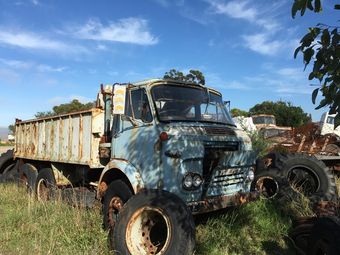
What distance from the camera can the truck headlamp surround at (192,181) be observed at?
6309 mm

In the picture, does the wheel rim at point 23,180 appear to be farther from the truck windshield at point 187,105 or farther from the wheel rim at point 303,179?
the wheel rim at point 303,179

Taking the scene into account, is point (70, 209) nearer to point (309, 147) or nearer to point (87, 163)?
point (87, 163)

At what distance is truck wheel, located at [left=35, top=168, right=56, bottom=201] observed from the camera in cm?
1022

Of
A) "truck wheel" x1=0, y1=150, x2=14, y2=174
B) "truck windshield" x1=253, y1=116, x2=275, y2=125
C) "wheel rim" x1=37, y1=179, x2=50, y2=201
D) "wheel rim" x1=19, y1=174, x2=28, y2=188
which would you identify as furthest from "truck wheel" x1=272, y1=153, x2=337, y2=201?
"truck windshield" x1=253, y1=116, x2=275, y2=125

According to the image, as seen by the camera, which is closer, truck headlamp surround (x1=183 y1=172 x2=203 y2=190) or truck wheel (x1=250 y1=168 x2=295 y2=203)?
truck headlamp surround (x1=183 y1=172 x2=203 y2=190)

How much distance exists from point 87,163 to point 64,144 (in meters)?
1.48

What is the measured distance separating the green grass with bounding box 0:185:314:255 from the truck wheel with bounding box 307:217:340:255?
1081 mm

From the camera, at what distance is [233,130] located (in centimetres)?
730

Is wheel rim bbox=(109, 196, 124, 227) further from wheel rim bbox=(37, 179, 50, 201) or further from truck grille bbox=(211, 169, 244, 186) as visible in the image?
wheel rim bbox=(37, 179, 50, 201)

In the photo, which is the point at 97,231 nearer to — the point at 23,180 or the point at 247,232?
the point at 247,232

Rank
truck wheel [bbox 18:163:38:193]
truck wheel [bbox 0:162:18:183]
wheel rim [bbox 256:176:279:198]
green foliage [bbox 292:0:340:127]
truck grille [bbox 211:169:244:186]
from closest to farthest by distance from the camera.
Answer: green foliage [bbox 292:0:340:127] < truck grille [bbox 211:169:244:186] < wheel rim [bbox 256:176:279:198] < truck wheel [bbox 18:163:38:193] < truck wheel [bbox 0:162:18:183]

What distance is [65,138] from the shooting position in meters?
9.59

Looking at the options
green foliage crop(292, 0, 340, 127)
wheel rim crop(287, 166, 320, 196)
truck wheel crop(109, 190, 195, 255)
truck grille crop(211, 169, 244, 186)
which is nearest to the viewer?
green foliage crop(292, 0, 340, 127)

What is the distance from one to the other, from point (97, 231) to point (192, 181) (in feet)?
6.02
